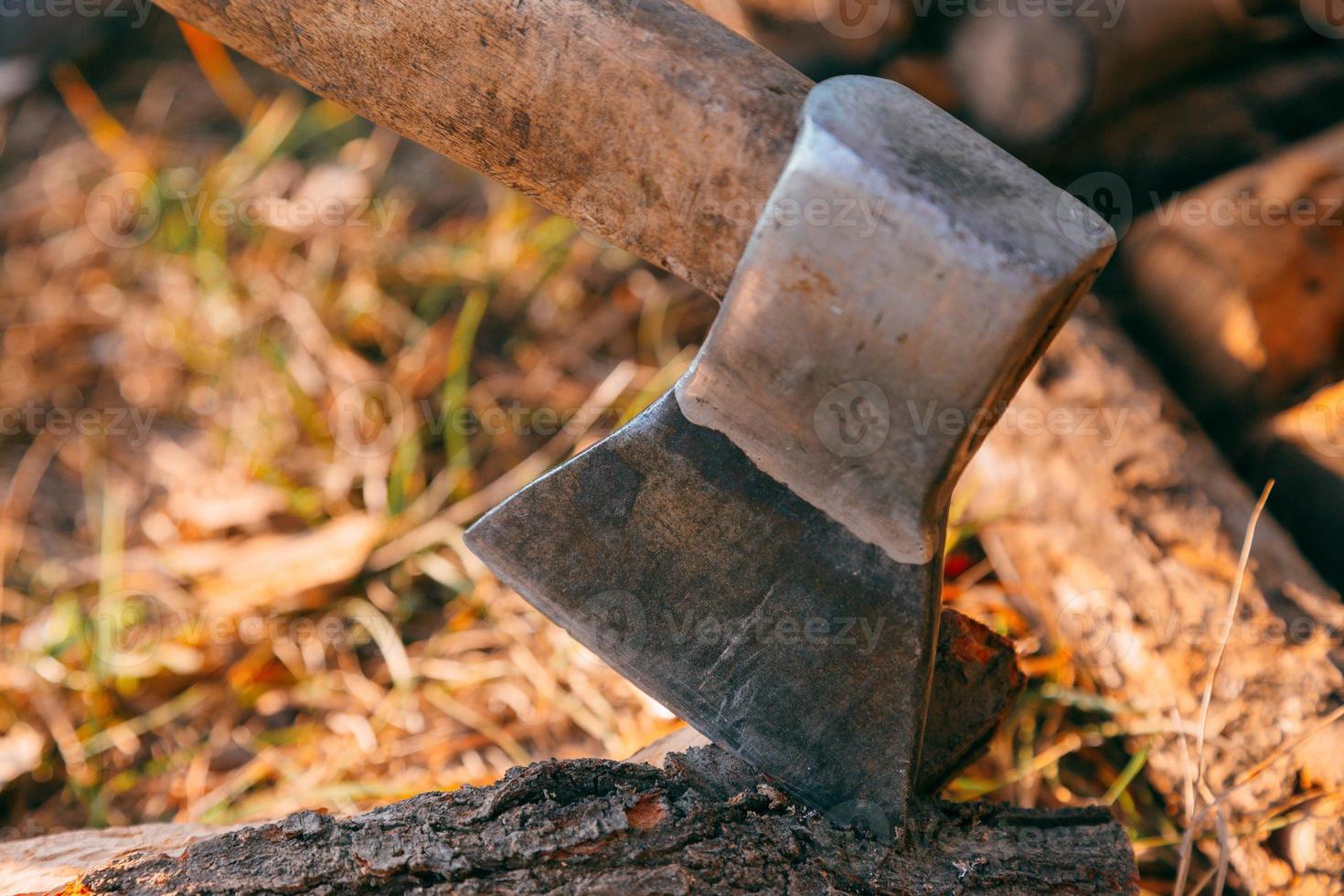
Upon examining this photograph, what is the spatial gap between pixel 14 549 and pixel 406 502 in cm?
103

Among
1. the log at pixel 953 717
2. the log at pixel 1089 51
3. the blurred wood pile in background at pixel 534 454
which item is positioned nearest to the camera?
the log at pixel 953 717

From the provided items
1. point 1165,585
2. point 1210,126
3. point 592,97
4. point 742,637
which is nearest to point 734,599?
point 742,637

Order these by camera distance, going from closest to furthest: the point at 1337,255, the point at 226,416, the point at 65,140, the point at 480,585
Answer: the point at 1337,255
the point at 480,585
the point at 226,416
the point at 65,140

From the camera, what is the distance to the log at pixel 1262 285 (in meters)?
2.08

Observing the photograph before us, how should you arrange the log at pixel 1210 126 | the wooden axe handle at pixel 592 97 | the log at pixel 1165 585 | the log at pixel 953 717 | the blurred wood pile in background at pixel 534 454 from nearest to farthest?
1. the wooden axe handle at pixel 592 97
2. the log at pixel 953 717
3. the log at pixel 1165 585
4. the blurred wood pile in background at pixel 534 454
5. the log at pixel 1210 126

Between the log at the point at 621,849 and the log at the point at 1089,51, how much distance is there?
1.78m

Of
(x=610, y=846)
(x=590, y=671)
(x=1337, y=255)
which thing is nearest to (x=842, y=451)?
(x=610, y=846)

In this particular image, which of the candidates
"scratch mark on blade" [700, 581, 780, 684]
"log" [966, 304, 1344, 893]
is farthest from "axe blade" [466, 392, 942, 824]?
"log" [966, 304, 1344, 893]

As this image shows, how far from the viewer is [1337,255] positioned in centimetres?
207

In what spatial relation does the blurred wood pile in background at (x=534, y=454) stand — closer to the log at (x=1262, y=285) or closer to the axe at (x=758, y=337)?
the log at (x=1262, y=285)

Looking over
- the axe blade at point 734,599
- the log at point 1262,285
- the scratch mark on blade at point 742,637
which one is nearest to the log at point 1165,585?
the log at point 1262,285

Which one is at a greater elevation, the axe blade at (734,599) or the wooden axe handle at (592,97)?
the wooden axe handle at (592,97)

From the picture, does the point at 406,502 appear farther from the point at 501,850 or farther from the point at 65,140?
the point at 65,140

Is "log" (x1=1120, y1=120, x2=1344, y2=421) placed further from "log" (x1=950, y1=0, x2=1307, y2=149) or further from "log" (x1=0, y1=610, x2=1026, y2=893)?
Answer: "log" (x1=0, y1=610, x2=1026, y2=893)
